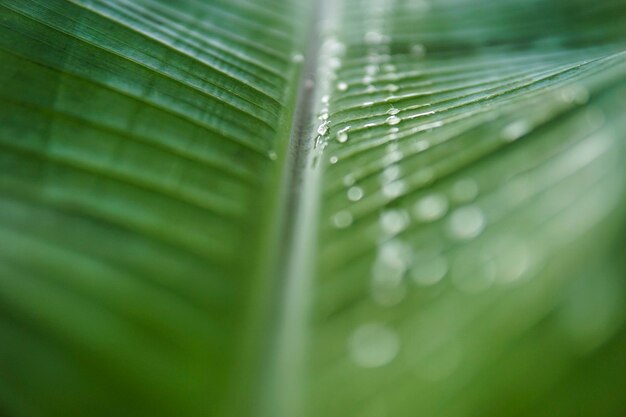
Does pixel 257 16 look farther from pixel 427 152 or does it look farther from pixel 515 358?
pixel 515 358

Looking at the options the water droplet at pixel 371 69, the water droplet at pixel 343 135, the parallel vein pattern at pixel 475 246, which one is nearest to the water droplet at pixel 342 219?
the parallel vein pattern at pixel 475 246

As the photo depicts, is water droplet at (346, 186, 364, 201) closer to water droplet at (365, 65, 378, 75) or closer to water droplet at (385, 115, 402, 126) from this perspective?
water droplet at (385, 115, 402, 126)

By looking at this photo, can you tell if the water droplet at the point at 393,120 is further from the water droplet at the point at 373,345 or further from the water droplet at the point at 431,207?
the water droplet at the point at 373,345

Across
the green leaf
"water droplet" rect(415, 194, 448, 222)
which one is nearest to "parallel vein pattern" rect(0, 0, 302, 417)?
the green leaf

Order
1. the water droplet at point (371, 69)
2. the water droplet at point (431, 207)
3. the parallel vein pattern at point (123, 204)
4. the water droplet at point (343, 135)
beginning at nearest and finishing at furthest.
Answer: the parallel vein pattern at point (123, 204), the water droplet at point (431, 207), the water droplet at point (343, 135), the water droplet at point (371, 69)

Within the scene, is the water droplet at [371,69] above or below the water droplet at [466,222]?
above
